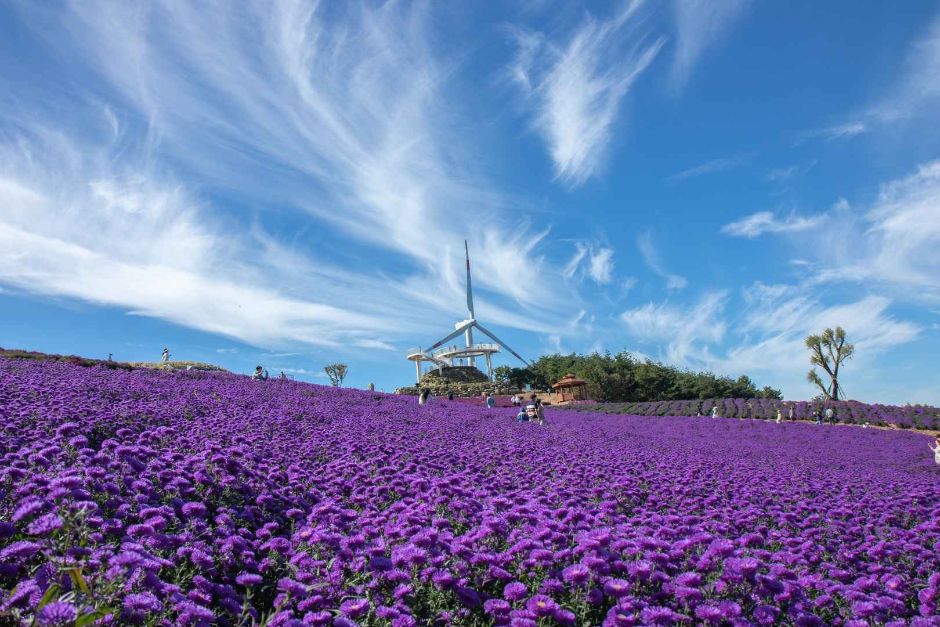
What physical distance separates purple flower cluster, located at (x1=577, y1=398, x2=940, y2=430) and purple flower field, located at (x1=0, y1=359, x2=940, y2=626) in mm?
→ 23578

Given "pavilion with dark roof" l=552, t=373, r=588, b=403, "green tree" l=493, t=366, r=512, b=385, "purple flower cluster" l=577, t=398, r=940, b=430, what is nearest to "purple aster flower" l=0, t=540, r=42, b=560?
"purple flower cluster" l=577, t=398, r=940, b=430

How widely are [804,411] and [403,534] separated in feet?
119

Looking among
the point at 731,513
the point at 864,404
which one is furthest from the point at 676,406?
the point at 731,513

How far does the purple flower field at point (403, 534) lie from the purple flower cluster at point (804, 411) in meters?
23.6

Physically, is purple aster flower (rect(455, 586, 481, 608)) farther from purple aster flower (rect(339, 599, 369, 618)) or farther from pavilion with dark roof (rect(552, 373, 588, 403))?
pavilion with dark roof (rect(552, 373, 588, 403))

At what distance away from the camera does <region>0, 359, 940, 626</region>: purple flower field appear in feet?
11.2

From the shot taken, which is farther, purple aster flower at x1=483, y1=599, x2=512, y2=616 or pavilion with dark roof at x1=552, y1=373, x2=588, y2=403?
pavilion with dark roof at x1=552, y1=373, x2=588, y2=403

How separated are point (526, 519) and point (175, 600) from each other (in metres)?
2.94

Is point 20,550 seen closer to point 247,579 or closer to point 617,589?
point 247,579

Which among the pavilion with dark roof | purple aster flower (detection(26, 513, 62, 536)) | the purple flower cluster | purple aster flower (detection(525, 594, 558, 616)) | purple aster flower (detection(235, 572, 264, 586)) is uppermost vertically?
the pavilion with dark roof

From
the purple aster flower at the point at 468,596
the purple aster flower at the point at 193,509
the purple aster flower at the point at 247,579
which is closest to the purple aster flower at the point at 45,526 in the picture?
the purple aster flower at the point at 247,579

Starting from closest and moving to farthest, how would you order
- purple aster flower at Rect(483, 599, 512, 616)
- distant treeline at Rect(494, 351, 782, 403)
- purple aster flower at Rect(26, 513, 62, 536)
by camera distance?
purple aster flower at Rect(26, 513, 62, 536) → purple aster flower at Rect(483, 599, 512, 616) → distant treeline at Rect(494, 351, 782, 403)

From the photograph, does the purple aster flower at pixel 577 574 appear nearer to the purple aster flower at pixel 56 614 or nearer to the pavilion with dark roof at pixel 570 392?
the purple aster flower at pixel 56 614

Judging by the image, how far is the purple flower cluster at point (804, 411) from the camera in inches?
1199
